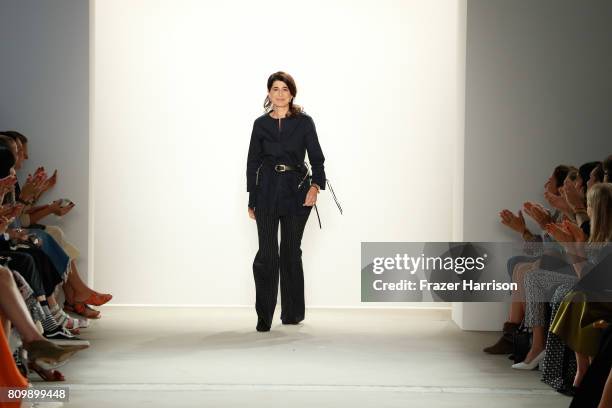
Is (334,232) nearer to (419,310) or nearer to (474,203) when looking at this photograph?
(419,310)

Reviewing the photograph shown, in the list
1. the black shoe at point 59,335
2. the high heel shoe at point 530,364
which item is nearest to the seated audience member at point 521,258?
the high heel shoe at point 530,364

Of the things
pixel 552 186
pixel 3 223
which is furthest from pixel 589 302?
pixel 3 223

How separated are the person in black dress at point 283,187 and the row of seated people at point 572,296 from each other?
124 cm

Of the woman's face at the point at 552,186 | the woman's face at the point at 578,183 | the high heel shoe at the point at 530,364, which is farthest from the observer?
the woman's face at the point at 552,186

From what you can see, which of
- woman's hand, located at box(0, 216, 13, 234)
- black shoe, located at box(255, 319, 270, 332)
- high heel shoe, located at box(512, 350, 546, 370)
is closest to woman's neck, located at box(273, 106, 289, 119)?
black shoe, located at box(255, 319, 270, 332)

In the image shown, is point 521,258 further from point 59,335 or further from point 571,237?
point 59,335

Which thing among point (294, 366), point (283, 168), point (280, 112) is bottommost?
point (294, 366)

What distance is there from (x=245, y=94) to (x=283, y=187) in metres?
1.09

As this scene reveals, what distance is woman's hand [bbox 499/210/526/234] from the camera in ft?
→ 18.2

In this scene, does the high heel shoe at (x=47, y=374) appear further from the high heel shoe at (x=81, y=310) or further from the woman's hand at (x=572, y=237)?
the woman's hand at (x=572, y=237)

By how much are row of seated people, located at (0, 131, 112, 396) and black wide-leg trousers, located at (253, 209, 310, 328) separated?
0.85 metres

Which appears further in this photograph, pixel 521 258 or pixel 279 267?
pixel 279 267

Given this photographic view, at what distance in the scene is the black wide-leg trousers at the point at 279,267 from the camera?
581 cm
